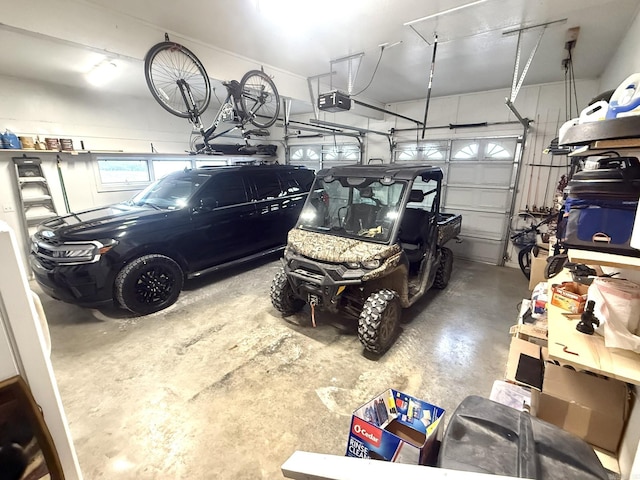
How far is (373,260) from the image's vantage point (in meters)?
2.63

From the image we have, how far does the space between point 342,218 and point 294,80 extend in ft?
7.70

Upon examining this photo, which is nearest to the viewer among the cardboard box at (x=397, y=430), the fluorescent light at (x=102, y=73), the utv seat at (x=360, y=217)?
the cardboard box at (x=397, y=430)

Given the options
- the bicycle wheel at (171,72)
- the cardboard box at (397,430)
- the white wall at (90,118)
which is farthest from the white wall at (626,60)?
the white wall at (90,118)

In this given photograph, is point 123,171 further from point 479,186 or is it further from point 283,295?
point 479,186

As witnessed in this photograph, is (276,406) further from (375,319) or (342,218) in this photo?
(342,218)

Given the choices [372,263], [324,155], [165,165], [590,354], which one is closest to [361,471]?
[590,354]

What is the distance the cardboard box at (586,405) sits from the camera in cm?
152

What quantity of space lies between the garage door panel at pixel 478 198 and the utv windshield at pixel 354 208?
3.17 metres

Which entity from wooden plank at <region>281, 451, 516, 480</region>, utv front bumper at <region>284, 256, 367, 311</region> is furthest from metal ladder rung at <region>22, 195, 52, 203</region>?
wooden plank at <region>281, 451, 516, 480</region>

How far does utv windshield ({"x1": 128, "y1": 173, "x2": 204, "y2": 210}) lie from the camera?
392 centimetres

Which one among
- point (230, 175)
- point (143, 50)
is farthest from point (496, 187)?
point (143, 50)

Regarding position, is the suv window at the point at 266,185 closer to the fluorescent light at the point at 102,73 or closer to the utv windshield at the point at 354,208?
the utv windshield at the point at 354,208

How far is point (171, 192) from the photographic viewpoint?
Result: 164 inches

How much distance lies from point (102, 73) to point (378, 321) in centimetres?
511
